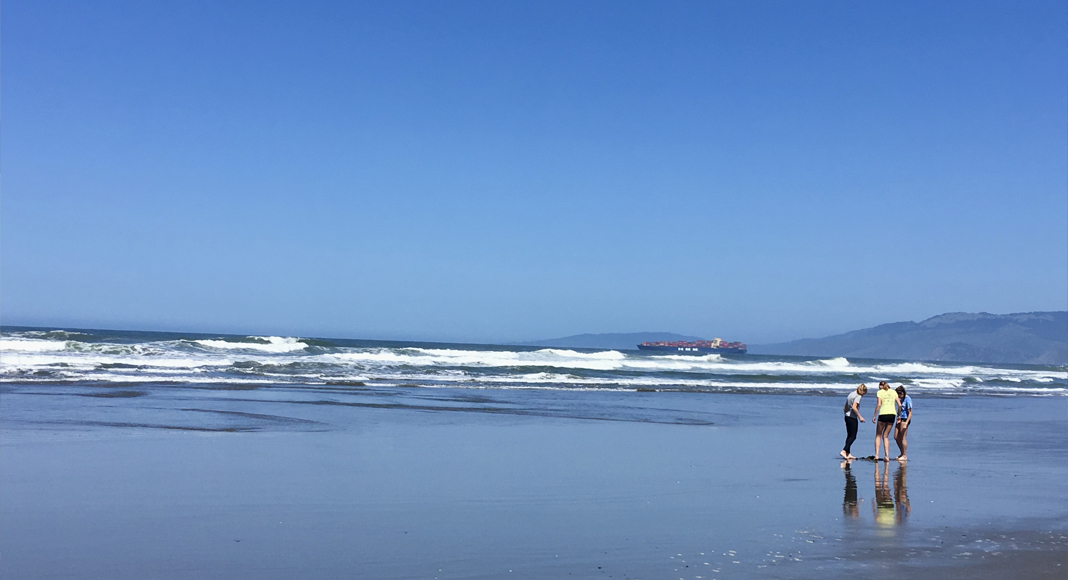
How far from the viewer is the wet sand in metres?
6.82

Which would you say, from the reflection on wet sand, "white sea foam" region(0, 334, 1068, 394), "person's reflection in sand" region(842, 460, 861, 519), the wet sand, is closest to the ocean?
"white sea foam" region(0, 334, 1068, 394)

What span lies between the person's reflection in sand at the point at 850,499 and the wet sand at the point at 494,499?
5cm

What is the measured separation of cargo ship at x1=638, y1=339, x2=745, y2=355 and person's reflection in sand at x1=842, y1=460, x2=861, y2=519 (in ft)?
448

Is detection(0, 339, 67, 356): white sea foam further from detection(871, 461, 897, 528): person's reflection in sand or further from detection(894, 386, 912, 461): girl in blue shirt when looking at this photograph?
detection(871, 461, 897, 528): person's reflection in sand

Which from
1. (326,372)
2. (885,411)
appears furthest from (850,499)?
(326,372)

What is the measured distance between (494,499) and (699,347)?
156 meters

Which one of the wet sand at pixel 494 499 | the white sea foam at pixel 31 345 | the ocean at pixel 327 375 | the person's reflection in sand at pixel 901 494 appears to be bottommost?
the person's reflection in sand at pixel 901 494

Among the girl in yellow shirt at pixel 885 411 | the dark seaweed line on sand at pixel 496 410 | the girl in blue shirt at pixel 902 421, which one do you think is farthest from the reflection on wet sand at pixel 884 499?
the dark seaweed line on sand at pixel 496 410

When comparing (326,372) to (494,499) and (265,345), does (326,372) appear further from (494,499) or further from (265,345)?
(265,345)

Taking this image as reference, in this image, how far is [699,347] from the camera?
16175 centimetres

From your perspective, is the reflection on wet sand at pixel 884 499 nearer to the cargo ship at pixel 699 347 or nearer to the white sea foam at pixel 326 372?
the white sea foam at pixel 326 372

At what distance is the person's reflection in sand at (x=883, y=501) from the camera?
896 centimetres

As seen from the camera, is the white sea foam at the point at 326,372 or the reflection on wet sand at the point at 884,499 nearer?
the reflection on wet sand at the point at 884,499

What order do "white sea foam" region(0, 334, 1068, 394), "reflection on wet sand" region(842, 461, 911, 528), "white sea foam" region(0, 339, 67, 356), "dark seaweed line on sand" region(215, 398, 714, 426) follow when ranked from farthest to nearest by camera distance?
"white sea foam" region(0, 339, 67, 356)
"white sea foam" region(0, 334, 1068, 394)
"dark seaweed line on sand" region(215, 398, 714, 426)
"reflection on wet sand" region(842, 461, 911, 528)
